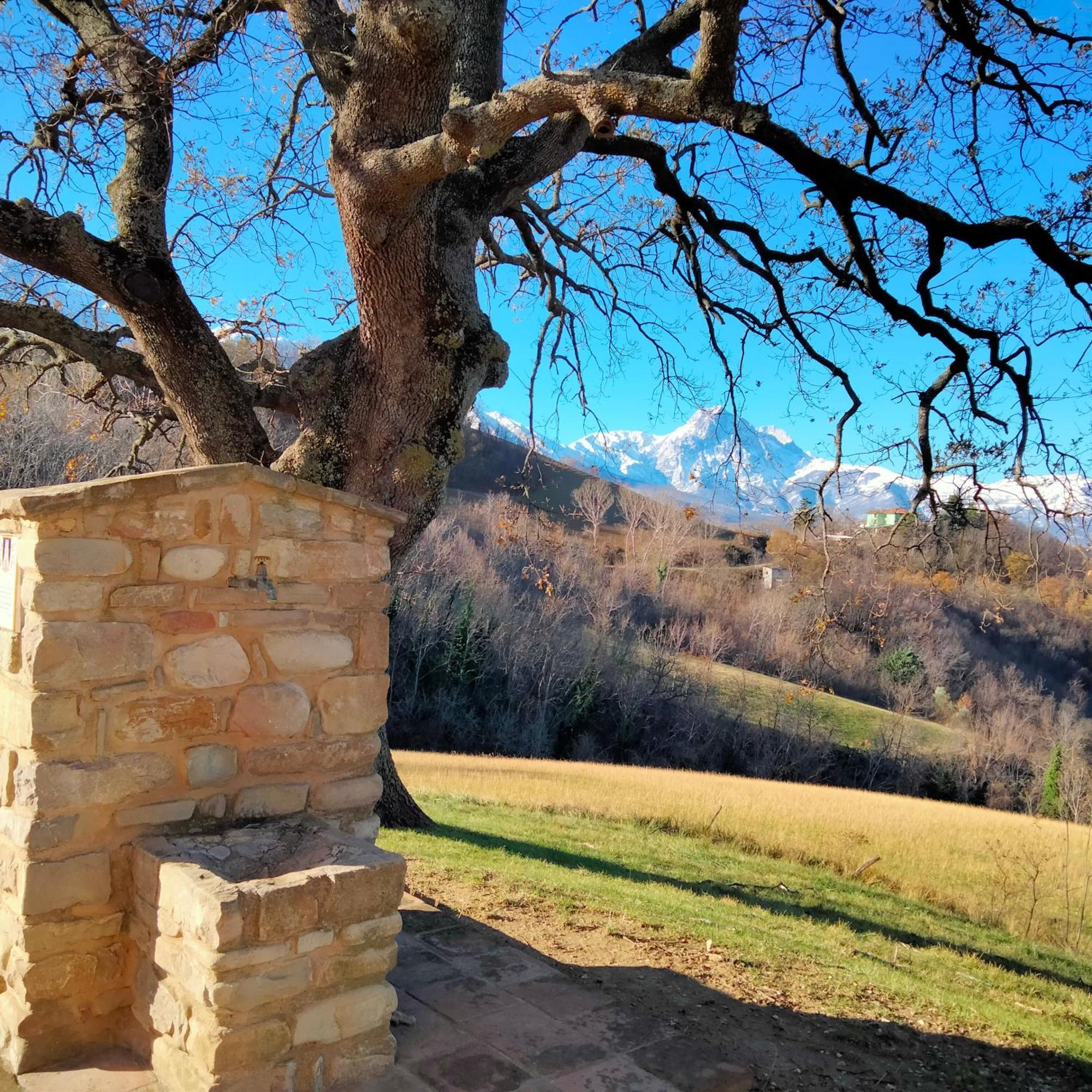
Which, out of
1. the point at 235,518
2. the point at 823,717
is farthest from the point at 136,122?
the point at 823,717

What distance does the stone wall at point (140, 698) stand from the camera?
Result: 3334 millimetres

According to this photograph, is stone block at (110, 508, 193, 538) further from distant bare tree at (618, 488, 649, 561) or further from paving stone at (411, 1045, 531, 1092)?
distant bare tree at (618, 488, 649, 561)

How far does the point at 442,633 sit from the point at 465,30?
30.6 metres

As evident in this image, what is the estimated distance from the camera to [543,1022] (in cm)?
400

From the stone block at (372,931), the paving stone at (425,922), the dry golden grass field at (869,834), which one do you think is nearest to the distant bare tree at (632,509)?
the dry golden grass field at (869,834)

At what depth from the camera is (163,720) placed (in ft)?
11.8

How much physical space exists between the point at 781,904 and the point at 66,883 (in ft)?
23.2

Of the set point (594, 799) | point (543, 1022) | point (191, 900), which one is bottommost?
point (594, 799)

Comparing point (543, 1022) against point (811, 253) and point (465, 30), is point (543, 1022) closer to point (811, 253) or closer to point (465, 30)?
point (811, 253)

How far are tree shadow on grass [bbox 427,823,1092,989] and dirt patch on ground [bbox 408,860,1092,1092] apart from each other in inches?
102

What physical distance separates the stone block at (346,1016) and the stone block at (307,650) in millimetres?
1378

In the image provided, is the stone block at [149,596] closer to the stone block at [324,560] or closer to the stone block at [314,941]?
the stone block at [324,560]

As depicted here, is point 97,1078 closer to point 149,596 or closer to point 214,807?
point 214,807

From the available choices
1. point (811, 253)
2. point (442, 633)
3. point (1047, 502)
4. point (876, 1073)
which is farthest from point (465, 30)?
point (442, 633)
